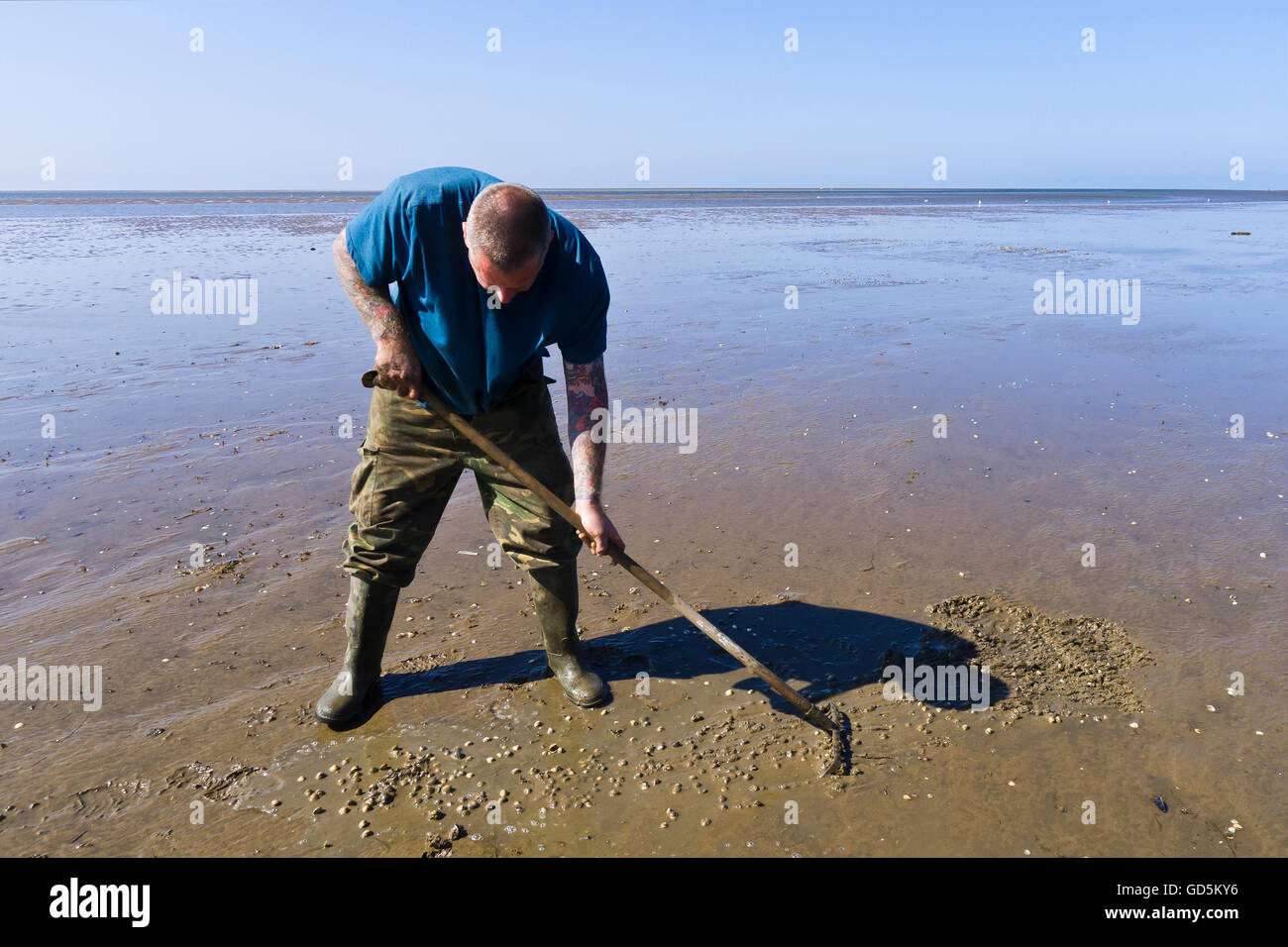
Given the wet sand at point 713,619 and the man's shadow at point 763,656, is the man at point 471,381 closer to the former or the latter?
the man's shadow at point 763,656

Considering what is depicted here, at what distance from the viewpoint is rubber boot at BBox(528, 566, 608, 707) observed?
11.3ft

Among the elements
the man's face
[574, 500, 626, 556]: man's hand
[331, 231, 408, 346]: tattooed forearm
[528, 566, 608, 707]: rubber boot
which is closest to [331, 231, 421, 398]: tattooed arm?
[331, 231, 408, 346]: tattooed forearm

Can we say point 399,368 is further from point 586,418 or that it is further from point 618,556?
point 618,556

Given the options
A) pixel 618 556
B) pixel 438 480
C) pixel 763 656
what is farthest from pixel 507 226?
pixel 763 656

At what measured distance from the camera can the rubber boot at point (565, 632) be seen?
3443 millimetres

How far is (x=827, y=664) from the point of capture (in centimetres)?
370

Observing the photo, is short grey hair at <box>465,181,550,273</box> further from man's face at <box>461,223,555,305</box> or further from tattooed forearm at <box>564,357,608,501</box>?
tattooed forearm at <box>564,357,608,501</box>

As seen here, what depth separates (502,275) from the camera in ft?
8.61

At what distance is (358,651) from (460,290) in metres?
1.55

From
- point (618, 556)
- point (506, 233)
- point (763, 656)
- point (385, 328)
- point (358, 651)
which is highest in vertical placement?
point (506, 233)

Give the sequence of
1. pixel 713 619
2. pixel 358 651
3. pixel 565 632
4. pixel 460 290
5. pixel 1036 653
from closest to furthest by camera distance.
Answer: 1. pixel 460 290
2. pixel 358 651
3. pixel 565 632
4. pixel 1036 653
5. pixel 713 619

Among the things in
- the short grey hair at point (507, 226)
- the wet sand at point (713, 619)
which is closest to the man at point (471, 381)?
the short grey hair at point (507, 226)
